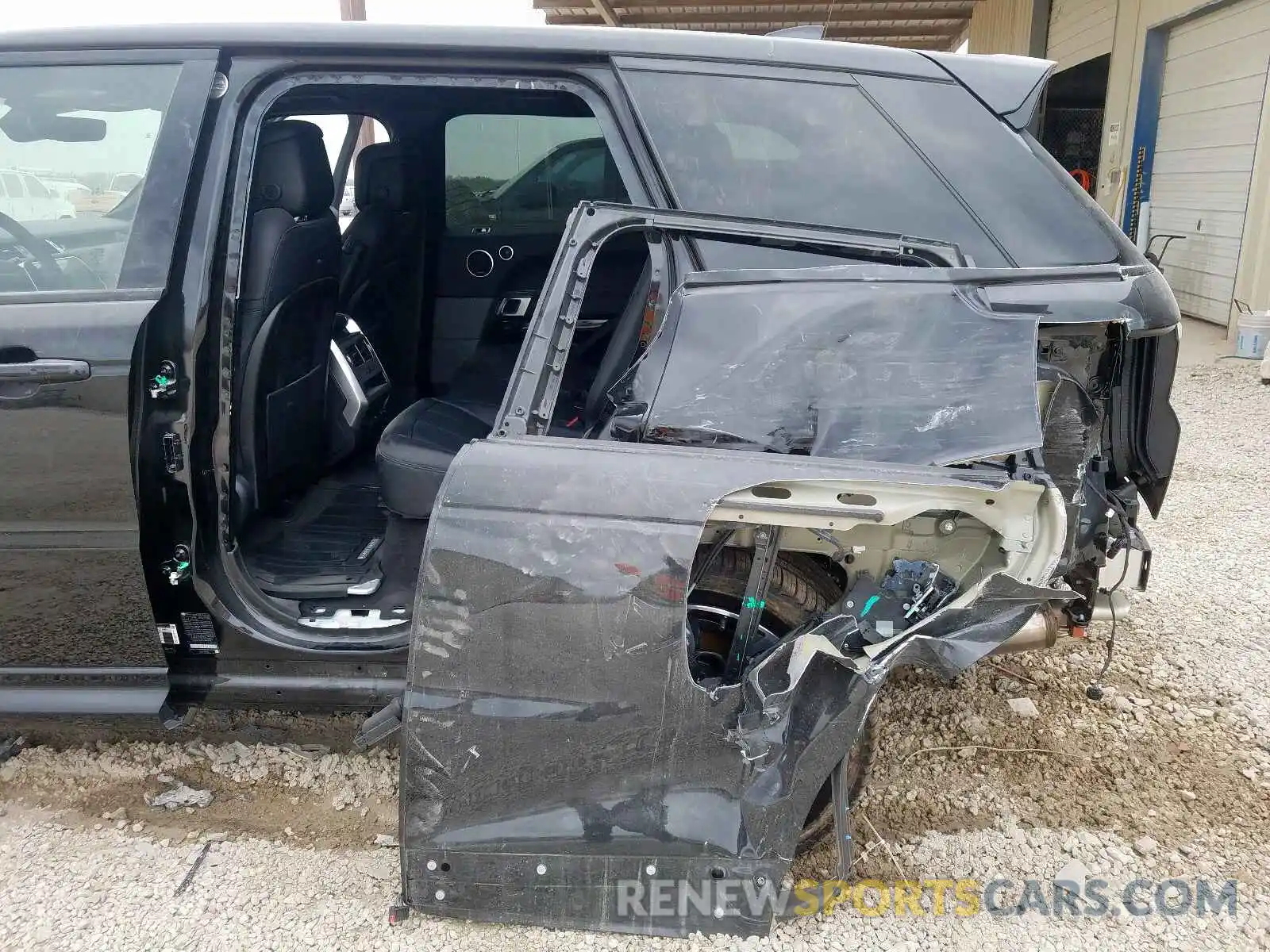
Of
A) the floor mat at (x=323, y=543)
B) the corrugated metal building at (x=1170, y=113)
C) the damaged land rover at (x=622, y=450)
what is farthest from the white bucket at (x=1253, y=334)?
the floor mat at (x=323, y=543)

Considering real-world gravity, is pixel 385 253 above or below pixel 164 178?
below

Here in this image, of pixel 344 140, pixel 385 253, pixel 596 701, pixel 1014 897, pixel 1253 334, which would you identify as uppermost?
pixel 344 140

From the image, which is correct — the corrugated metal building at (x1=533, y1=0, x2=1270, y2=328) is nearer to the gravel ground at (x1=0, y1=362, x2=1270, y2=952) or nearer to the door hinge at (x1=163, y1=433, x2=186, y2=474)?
the gravel ground at (x1=0, y1=362, x2=1270, y2=952)

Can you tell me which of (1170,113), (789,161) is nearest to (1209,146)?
(1170,113)

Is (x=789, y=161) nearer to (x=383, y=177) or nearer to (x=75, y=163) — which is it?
(x=75, y=163)

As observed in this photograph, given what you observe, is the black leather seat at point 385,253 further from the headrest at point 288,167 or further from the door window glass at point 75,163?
the door window glass at point 75,163

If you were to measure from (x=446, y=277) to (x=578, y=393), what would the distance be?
120 centimetres

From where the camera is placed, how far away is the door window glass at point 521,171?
135 inches

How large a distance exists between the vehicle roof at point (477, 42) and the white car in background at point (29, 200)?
0.97 feet

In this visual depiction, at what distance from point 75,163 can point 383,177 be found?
Result: 1.51 meters

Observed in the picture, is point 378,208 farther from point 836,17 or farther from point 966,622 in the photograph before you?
point 836,17

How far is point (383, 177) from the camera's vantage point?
136 inches

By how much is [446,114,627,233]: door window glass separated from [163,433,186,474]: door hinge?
1981 millimetres

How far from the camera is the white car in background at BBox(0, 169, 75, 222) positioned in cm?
206
